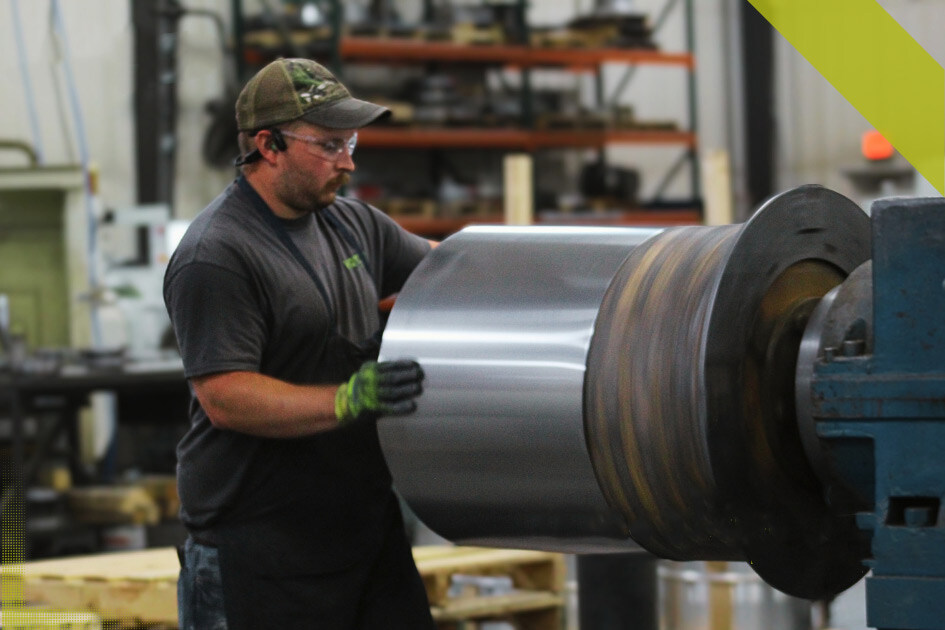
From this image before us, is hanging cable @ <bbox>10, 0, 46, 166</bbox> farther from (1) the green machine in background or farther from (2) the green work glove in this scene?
(2) the green work glove

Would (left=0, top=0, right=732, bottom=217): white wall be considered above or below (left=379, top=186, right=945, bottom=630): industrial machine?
above

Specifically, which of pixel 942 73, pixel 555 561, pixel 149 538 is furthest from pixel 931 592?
pixel 942 73

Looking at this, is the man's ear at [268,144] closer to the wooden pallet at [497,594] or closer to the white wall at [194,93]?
the wooden pallet at [497,594]

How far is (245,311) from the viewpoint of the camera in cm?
200

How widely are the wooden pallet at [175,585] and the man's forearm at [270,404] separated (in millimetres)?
1033

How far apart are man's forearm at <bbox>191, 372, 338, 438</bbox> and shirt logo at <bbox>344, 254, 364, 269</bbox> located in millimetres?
273

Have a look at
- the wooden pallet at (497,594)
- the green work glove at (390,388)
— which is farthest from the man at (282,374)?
the wooden pallet at (497,594)

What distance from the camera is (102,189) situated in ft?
26.0

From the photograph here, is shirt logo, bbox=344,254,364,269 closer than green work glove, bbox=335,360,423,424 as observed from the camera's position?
No

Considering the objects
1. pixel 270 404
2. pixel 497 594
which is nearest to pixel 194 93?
pixel 497 594

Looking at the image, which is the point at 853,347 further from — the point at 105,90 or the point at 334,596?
the point at 105,90

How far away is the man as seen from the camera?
2.03 m

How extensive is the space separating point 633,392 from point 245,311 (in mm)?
619

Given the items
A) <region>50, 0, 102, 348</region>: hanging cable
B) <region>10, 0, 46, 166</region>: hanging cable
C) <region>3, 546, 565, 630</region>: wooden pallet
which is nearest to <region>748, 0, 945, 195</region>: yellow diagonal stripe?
<region>50, 0, 102, 348</region>: hanging cable
